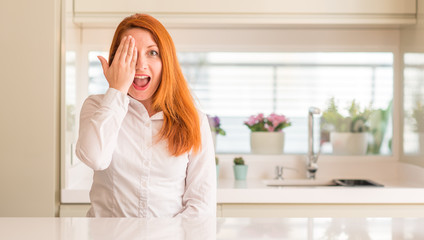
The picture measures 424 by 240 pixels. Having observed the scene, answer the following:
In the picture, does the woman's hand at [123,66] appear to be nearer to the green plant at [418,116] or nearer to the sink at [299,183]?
the sink at [299,183]

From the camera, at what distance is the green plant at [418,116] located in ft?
8.83

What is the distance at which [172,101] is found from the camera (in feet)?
5.17

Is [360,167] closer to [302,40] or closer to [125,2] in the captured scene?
[302,40]

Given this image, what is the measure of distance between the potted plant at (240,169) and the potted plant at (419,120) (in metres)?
0.93

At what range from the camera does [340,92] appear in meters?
3.16

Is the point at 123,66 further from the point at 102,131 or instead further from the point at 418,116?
the point at 418,116

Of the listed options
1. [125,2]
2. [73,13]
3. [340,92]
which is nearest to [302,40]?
[340,92]

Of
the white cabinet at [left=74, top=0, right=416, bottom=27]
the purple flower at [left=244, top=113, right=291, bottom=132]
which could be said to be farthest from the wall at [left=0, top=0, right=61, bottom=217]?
the purple flower at [left=244, top=113, right=291, bottom=132]

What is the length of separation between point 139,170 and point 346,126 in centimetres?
195

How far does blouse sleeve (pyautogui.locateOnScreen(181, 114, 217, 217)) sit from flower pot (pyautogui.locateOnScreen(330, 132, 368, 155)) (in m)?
1.72

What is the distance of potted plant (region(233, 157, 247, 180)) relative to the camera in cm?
287

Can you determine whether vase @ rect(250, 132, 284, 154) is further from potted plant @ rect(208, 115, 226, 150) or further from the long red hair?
the long red hair

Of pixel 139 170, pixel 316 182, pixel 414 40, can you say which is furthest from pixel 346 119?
pixel 139 170

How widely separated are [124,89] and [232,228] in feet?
1.82
